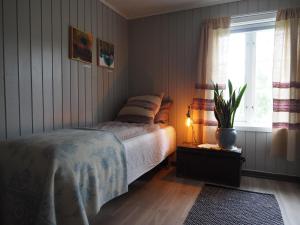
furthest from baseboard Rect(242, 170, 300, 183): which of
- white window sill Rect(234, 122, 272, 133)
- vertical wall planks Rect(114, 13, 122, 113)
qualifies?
vertical wall planks Rect(114, 13, 122, 113)

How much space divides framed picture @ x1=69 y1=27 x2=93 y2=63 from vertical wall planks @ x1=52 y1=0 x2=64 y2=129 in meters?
0.15

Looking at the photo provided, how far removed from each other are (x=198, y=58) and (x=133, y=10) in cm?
126

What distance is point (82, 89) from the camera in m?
2.74

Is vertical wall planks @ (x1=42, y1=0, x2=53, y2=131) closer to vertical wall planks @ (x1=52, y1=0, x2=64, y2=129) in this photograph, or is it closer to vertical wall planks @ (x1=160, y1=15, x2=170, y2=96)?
vertical wall planks @ (x1=52, y1=0, x2=64, y2=129)

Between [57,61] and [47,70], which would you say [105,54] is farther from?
[47,70]

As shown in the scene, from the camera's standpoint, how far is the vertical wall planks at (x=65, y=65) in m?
2.42

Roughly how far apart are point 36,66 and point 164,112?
1.81 metres

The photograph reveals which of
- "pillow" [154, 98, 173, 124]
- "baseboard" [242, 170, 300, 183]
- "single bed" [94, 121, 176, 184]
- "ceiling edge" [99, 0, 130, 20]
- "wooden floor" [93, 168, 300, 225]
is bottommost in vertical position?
"wooden floor" [93, 168, 300, 225]

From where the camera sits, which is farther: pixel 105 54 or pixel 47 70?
pixel 105 54

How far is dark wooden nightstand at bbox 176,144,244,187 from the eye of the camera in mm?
2535

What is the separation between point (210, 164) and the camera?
8.75 feet

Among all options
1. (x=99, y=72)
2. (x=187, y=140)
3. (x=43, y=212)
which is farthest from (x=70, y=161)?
(x=187, y=140)

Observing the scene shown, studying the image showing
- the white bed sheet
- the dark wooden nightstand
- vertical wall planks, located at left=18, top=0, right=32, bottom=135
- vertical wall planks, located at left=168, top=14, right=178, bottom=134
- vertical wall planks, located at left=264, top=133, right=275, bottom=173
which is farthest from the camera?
vertical wall planks, located at left=168, top=14, right=178, bottom=134

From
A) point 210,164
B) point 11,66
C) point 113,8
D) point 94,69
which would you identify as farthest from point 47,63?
point 210,164
